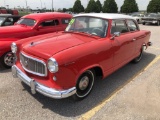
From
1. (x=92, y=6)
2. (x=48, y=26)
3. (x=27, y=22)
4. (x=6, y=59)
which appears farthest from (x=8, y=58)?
(x=92, y=6)

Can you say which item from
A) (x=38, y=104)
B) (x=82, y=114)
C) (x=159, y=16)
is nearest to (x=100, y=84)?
(x=82, y=114)

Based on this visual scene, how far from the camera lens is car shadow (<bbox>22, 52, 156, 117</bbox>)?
354 centimetres

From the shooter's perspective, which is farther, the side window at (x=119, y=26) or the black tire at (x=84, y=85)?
the side window at (x=119, y=26)

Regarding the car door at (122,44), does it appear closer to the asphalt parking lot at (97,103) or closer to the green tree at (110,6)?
the asphalt parking lot at (97,103)

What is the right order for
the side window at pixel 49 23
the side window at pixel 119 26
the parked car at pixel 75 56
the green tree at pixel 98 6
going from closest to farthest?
the parked car at pixel 75 56
the side window at pixel 119 26
the side window at pixel 49 23
the green tree at pixel 98 6

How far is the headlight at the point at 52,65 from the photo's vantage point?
3104 millimetres

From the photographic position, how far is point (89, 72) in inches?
149

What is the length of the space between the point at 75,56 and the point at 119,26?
2.05 metres

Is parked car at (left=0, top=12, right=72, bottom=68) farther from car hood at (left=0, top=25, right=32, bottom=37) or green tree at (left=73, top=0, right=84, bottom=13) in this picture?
green tree at (left=73, top=0, right=84, bottom=13)

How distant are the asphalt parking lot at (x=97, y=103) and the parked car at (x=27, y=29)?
0.73 metres

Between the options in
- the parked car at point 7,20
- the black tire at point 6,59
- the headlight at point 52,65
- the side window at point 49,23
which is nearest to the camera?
the headlight at point 52,65

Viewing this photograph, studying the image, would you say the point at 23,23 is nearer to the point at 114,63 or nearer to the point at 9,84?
the point at 9,84

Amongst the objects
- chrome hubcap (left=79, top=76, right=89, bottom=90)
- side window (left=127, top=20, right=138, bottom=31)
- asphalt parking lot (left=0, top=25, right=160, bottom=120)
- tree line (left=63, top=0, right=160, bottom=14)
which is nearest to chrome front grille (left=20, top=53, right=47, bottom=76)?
asphalt parking lot (left=0, top=25, right=160, bottom=120)

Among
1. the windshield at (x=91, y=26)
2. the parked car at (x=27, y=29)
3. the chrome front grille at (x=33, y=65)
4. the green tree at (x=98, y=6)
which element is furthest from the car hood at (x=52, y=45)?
the green tree at (x=98, y=6)
